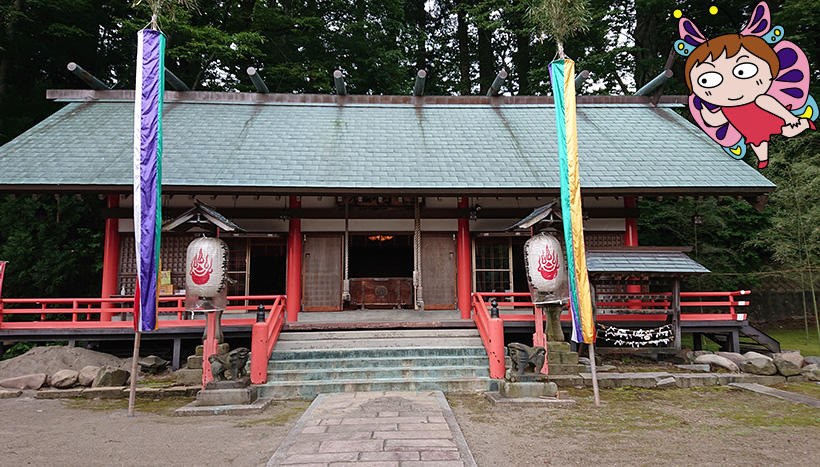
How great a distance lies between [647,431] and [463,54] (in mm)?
23031

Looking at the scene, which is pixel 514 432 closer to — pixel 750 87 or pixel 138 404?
pixel 138 404

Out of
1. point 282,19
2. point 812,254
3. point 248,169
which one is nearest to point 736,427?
point 812,254

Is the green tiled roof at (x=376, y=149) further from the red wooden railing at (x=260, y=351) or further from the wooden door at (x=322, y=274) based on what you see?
the red wooden railing at (x=260, y=351)

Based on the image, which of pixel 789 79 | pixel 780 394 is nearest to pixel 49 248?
pixel 780 394

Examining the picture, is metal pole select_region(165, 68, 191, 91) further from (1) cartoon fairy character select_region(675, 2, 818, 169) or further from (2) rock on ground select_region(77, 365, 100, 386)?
(1) cartoon fairy character select_region(675, 2, 818, 169)

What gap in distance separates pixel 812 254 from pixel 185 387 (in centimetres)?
1528

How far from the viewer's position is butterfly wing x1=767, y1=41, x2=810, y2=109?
13664mm

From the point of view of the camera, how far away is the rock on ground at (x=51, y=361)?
8414mm

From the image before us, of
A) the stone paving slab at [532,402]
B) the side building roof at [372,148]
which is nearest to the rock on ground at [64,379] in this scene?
the side building roof at [372,148]

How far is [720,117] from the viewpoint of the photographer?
1357 cm

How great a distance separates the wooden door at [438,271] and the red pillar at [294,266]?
3039 millimetres

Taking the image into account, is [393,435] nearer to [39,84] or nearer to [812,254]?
[812,254]

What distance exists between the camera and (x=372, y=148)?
1190 cm

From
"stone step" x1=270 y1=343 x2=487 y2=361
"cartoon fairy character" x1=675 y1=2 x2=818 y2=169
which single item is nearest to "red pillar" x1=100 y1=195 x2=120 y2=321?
"stone step" x1=270 y1=343 x2=487 y2=361
